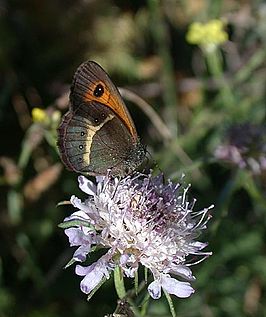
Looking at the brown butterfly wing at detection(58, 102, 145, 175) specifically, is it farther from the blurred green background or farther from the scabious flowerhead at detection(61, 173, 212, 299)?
the blurred green background

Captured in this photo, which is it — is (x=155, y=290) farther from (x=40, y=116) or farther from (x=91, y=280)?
(x=40, y=116)

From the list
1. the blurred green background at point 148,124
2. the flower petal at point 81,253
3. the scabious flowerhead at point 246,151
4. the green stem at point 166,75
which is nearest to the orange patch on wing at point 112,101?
the flower petal at point 81,253

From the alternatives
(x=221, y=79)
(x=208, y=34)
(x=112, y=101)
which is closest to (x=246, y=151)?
(x=221, y=79)

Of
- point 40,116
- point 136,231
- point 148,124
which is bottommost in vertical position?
point 148,124

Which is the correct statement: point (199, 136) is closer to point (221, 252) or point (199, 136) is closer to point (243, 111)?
point (243, 111)

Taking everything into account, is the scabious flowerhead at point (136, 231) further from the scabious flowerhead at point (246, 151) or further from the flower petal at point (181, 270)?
the scabious flowerhead at point (246, 151)

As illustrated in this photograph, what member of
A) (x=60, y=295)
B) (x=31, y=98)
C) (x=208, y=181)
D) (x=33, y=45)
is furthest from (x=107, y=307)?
(x=33, y=45)
